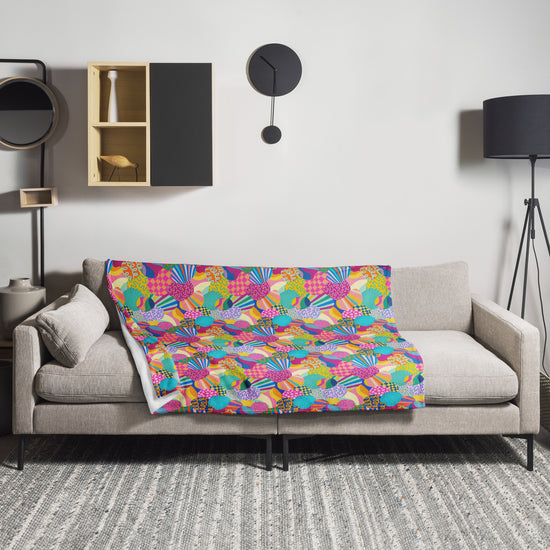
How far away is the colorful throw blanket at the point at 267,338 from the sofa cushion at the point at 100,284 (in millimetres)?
79

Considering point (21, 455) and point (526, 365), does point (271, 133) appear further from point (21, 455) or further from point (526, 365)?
point (21, 455)

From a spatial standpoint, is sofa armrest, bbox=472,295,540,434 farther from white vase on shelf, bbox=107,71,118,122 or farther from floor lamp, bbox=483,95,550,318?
white vase on shelf, bbox=107,71,118,122

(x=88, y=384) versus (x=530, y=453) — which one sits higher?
(x=88, y=384)

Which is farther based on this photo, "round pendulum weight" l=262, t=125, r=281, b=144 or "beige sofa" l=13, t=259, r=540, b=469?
"round pendulum weight" l=262, t=125, r=281, b=144

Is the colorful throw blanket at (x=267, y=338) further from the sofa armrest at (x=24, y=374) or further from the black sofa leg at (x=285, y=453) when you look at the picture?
the sofa armrest at (x=24, y=374)

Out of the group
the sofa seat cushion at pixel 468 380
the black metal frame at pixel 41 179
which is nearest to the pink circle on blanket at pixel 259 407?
the sofa seat cushion at pixel 468 380

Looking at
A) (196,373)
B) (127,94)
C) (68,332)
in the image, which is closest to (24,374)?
(68,332)

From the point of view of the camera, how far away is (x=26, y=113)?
3258 mm

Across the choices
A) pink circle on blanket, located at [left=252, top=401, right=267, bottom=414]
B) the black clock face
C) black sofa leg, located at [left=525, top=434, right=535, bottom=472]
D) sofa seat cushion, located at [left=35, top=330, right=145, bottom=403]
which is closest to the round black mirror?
the black clock face

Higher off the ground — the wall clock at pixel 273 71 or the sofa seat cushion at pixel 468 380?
the wall clock at pixel 273 71

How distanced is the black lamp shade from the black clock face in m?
1.03

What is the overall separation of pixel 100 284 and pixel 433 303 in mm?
→ 1657

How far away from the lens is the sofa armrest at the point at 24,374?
2.49 metres

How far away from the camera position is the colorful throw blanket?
2.47 meters
